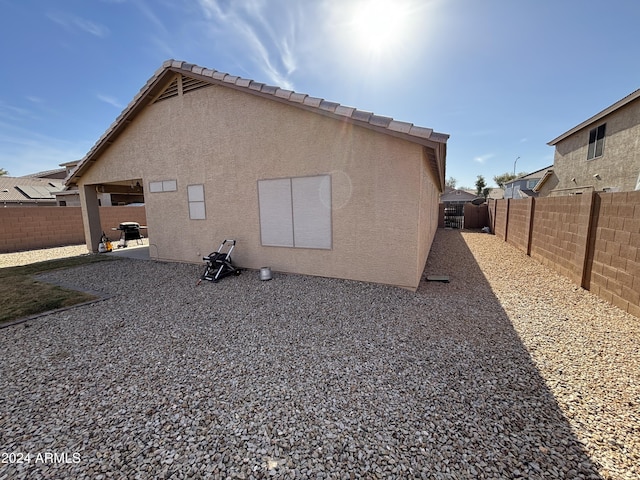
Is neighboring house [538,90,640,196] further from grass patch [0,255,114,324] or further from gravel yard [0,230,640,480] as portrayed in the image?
grass patch [0,255,114,324]

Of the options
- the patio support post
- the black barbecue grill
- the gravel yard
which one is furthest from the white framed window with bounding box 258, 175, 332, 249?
the black barbecue grill

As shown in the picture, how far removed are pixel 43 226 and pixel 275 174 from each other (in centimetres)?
1328

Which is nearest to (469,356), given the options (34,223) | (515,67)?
(515,67)

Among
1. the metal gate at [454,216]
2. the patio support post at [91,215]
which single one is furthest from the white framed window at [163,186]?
the metal gate at [454,216]

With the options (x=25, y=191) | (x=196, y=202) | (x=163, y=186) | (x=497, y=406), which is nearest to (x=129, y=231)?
(x=163, y=186)

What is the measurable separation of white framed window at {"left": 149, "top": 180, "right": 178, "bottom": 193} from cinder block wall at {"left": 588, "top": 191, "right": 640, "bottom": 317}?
10369 mm

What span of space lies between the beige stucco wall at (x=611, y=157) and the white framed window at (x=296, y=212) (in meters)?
15.2

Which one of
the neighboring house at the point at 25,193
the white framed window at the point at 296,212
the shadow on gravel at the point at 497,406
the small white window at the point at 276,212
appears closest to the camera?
the shadow on gravel at the point at 497,406

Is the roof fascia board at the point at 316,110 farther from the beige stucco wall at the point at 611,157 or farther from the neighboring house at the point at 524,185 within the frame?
the neighboring house at the point at 524,185

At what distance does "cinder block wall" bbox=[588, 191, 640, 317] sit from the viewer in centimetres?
410

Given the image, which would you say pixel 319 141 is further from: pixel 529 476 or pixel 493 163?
pixel 493 163

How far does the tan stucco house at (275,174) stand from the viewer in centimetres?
534

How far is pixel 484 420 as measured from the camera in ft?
7.09

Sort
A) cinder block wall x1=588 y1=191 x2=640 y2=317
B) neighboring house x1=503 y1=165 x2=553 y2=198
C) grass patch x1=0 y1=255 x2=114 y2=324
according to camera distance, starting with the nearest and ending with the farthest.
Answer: cinder block wall x1=588 y1=191 x2=640 y2=317 < grass patch x1=0 y1=255 x2=114 y2=324 < neighboring house x1=503 y1=165 x2=553 y2=198
